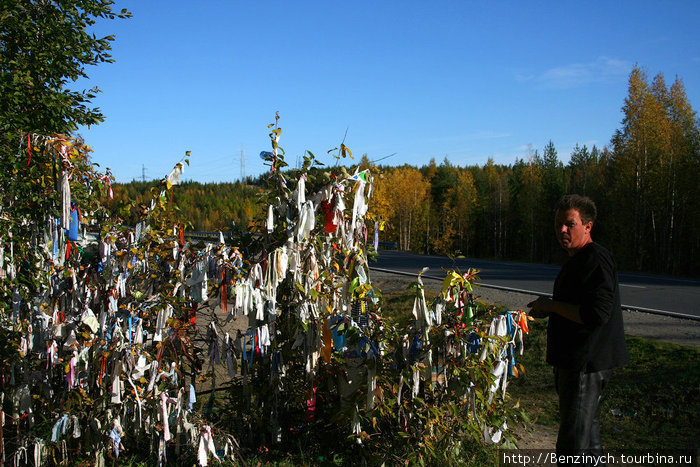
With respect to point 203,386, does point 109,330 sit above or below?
above

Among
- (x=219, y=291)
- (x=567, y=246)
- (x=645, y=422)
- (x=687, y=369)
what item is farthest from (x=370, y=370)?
(x=687, y=369)

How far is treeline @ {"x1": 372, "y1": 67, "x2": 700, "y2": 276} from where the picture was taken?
82.1 feet

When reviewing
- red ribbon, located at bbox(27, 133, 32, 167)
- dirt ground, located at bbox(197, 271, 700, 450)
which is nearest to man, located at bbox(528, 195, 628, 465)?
dirt ground, located at bbox(197, 271, 700, 450)

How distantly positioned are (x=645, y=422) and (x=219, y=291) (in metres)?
4.11

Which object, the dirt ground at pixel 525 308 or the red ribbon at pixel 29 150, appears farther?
the dirt ground at pixel 525 308

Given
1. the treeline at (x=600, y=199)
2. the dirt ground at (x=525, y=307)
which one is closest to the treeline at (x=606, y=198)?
the treeline at (x=600, y=199)

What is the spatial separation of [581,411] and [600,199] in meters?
36.7

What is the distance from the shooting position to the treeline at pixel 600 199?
24.9 m

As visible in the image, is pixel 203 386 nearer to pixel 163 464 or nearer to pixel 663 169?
pixel 163 464

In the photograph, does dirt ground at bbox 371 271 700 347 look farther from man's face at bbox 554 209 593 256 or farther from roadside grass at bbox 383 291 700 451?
man's face at bbox 554 209 593 256

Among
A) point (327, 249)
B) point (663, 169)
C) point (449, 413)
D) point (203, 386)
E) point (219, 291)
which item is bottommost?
point (203, 386)

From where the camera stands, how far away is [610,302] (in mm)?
2590

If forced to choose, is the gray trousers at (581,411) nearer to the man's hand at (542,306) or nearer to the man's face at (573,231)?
the man's hand at (542,306)

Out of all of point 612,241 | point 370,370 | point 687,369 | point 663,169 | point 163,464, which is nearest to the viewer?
point 370,370
